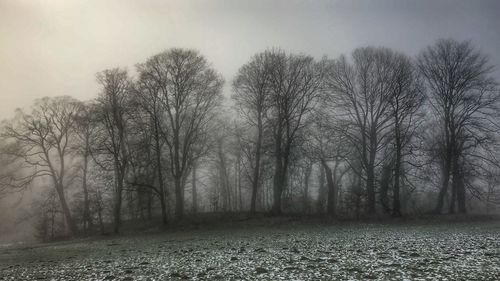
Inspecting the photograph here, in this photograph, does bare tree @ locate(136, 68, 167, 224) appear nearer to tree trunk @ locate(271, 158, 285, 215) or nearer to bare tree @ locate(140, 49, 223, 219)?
bare tree @ locate(140, 49, 223, 219)

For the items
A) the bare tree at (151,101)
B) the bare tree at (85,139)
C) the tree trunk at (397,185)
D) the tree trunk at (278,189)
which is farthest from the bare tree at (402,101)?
the bare tree at (85,139)

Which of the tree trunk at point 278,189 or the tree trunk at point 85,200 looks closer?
the tree trunk at point 278,189

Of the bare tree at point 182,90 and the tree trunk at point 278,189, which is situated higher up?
the bare tree at point 182,90

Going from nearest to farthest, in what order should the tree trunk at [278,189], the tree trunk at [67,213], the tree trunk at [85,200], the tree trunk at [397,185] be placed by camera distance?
1. the tree trunk at [397,185]
2. the tree trunk at [278,189]
3. the tree trunk at [67,213]
4. the tree trunk at [85,200]

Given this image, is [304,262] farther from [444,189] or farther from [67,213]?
[67,213]

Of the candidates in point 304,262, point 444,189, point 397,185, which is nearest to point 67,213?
point 397,185

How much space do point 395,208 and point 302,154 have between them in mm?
10917

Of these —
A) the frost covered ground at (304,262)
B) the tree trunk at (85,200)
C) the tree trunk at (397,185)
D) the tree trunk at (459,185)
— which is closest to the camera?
the frost covered ground at (304,262)

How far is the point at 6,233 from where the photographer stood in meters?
64.5

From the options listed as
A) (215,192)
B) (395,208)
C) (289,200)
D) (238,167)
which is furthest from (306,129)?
(215,192)

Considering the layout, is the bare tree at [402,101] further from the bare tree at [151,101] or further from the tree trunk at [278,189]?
the bare tree at [151,101]

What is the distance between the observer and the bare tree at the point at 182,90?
41812 millimetres

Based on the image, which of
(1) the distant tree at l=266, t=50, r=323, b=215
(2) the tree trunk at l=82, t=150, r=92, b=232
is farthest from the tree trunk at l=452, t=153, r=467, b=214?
(2) the tree trunk at l=82, t=150, r=92, b=232

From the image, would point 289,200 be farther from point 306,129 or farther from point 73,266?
point 73,266
